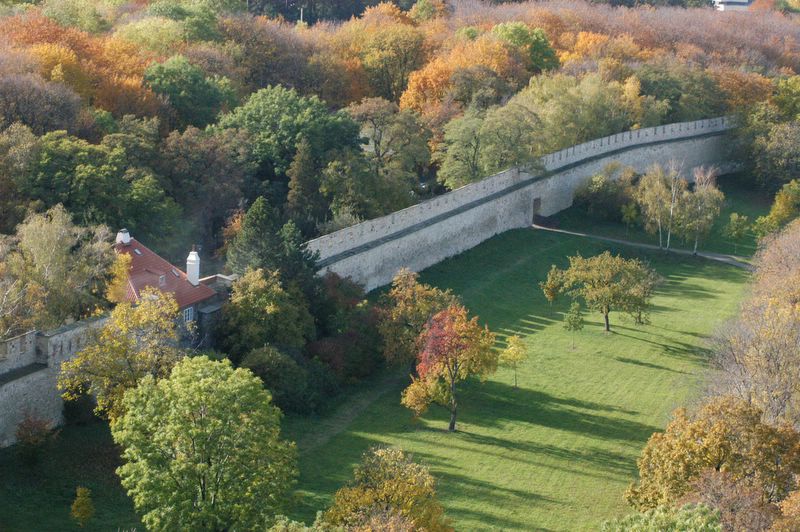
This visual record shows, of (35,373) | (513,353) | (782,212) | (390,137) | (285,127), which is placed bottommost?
(513,353)

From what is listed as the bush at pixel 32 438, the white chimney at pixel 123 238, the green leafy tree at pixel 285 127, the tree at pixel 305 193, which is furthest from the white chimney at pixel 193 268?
the green leafy tree at pixel 285 127

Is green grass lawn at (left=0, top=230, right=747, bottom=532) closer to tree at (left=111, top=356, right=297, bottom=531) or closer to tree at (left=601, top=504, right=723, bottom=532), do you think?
tree at (left=111, top=356, right=297, bottom=531)

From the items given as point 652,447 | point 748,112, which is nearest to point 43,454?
point 652,447

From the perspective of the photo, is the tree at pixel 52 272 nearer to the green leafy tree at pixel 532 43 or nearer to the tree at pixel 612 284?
the tree at pixel 612 284

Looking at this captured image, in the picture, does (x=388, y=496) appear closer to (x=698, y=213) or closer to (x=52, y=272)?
(x=52, y=272)

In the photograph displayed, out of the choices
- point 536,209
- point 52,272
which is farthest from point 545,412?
point 536,209

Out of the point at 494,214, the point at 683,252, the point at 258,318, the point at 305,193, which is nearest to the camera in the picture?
the point at 258,318

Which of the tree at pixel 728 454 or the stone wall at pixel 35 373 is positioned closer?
the tree at pixel 728 454

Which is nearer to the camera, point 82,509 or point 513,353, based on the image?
point 82,509
